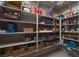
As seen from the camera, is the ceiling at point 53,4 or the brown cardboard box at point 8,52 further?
the ceiling at point 53,4

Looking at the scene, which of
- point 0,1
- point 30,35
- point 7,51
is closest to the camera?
point 0,1

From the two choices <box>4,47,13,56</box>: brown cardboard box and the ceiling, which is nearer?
<box>4,47,13,56</box>: brown cardboard box

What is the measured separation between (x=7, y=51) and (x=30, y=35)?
92cm

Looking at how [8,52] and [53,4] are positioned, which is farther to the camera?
[53,4]

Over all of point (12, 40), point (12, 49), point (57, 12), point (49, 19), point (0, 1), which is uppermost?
point (57, 12)

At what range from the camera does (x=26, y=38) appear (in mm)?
2297

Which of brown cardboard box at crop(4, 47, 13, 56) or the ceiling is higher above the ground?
the ceiling

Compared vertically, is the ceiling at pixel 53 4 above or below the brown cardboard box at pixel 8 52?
above

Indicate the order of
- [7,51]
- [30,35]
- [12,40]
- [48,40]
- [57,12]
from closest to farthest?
1. [7,51]
2. [12,40]
3. [30,35]
4. [48,40]
5. [57,12]

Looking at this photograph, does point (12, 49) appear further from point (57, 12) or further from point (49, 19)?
point (57, 12)

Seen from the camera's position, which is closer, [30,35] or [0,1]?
[0,1]

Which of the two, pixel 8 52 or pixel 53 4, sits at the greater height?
pixel 53 4

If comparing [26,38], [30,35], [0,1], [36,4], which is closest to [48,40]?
[30,35]

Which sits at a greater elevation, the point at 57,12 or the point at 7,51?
the point at 57,12
